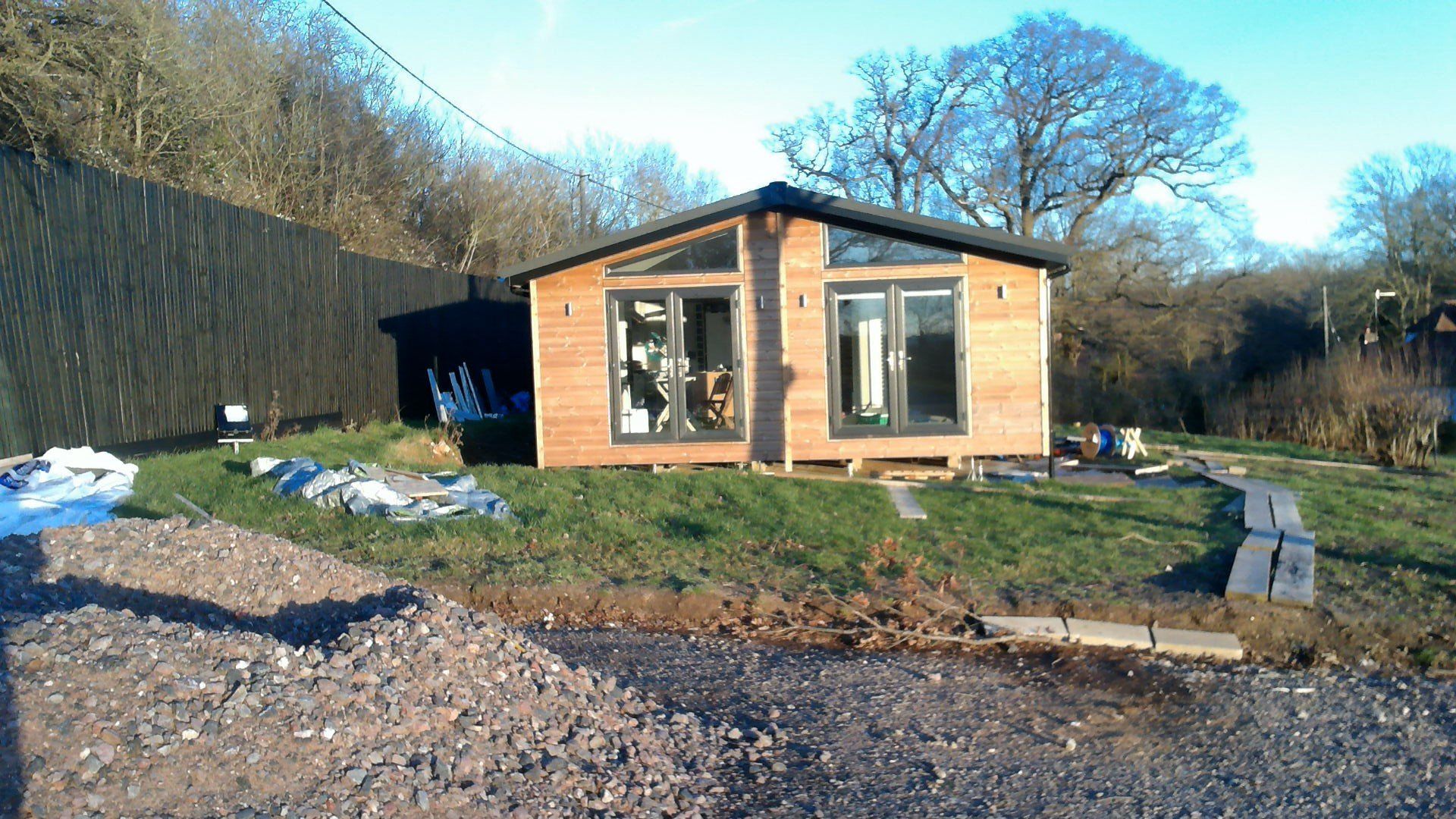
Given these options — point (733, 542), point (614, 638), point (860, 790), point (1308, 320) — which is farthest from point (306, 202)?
point (1308, 320)

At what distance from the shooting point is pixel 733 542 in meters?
8.51

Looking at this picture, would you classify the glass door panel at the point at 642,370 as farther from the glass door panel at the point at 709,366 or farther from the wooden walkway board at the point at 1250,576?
the wooden walkway board at the point at 1250,576

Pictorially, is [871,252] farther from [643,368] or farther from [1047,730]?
[1047,730]

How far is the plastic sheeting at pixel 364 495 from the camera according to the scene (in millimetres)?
8680

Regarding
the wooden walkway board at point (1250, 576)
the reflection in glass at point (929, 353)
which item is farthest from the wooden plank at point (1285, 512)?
the reflection in glass at point (929, 353)

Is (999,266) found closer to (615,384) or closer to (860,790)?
(615,384)

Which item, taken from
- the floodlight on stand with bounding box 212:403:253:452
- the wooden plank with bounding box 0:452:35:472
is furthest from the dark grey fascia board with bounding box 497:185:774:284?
the wooden plank with bounding box 0:452:35:472

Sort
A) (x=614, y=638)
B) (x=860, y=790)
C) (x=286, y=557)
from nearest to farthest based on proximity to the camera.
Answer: (x=860, y=790) → (x=286, y=557) → (x=614, y=638)

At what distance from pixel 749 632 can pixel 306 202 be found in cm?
1831

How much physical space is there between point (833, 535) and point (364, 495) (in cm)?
385

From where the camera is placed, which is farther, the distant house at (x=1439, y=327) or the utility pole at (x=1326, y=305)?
the utility pole at (x=1326, y=305)

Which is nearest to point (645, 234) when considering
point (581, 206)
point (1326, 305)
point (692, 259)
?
point (692, 259)

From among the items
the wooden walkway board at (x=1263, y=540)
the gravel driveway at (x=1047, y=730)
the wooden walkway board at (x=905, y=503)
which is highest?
the wooden walkway board at (x=905, y=503)

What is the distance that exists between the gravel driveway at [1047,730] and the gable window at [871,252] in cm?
677
